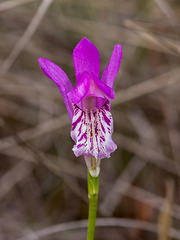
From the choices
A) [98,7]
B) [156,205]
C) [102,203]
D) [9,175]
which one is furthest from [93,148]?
[98,7]

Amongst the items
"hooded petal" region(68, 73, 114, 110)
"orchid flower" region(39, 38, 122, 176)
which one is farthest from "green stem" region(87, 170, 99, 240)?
"hooded petal" region(68, 73, 114, 110)

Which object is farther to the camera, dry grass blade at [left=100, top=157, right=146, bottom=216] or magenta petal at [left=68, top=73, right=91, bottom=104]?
dry grass blade at [left=100, top=157, right=146, bottom=216]

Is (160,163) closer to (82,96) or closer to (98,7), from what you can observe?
(98,7)

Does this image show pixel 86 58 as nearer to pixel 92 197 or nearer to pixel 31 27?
pixel 92 197

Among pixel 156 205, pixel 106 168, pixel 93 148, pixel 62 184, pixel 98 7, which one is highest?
pixel 98 7

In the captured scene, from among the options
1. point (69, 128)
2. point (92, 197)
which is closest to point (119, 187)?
point (69, 128)

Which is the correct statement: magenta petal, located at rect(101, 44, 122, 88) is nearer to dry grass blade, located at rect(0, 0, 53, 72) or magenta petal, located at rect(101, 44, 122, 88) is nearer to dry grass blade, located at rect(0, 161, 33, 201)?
dry grass blade, located at rect(0, 0, 53, 72)
